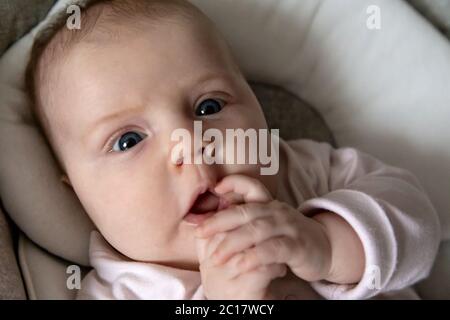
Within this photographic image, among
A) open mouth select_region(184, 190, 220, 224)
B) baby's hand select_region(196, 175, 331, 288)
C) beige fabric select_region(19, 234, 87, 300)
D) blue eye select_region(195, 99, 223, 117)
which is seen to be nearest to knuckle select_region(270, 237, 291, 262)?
baby's hand select_region(196, 175, 331, 288)

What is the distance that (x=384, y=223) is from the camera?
869 mm

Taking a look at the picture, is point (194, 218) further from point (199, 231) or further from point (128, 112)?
point (128, 112)

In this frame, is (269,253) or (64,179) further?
(64,179)

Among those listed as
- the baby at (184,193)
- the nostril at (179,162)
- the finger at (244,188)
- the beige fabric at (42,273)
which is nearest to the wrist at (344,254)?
the baby at (184,193)

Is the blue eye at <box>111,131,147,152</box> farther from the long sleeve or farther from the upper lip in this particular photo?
the long sleeve

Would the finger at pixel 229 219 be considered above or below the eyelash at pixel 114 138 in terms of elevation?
below

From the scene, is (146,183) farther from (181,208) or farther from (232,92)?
(232,92)

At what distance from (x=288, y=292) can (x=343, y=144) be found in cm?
38

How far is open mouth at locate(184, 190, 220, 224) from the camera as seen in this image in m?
0.84

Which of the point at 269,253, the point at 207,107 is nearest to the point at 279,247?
the point at 269,253

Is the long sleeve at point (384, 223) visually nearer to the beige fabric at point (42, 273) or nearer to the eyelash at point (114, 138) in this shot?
the eyelash at point (114, 138)

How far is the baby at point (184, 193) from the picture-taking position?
0.81 m

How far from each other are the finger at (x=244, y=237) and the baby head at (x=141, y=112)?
0.07 meters

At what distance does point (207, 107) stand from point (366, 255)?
0.96 feet
